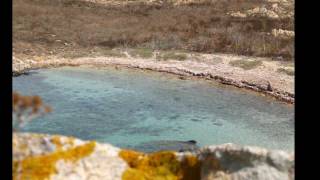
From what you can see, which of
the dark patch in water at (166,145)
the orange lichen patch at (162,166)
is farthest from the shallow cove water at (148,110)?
the orange lichen patch at (162,166)

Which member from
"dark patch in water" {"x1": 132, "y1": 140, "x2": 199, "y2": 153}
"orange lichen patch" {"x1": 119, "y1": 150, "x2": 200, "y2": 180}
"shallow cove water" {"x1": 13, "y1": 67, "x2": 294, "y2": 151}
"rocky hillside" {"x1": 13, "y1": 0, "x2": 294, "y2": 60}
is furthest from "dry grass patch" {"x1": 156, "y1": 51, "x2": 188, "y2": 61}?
"orange lichen patch" {"x1": 119, "y1": 150, "x2": 200, "y2": 180}

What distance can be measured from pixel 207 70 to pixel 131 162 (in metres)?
28.3

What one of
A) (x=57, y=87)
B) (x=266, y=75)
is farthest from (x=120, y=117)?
(x=266, y=75)

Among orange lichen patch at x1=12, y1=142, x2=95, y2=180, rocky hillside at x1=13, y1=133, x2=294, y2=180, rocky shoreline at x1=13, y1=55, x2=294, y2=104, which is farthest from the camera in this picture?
rocky shoreline at x1=13, y1=55, x2=294, y2=104

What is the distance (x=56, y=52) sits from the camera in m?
40.9

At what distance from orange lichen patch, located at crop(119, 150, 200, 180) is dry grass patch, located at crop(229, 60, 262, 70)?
2896 cm

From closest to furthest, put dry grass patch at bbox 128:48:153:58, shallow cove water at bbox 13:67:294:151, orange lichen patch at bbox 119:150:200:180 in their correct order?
1. orange lichen patch at bbox 119:150:200:180
2. shallow cove water at bbox 13:67:294:151
3. dry grass patch at bbox 128:48:153:58

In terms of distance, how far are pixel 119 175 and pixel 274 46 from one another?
35.4 m

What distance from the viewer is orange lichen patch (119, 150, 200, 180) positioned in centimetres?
1020

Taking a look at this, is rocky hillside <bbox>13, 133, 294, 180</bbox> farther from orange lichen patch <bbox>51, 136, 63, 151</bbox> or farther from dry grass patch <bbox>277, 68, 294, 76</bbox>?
dry grass patch <bbox>277, 68, 294, 76</bbox>

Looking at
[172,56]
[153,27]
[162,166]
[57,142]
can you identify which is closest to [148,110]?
[172,56]

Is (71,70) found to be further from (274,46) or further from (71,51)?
(274,46)

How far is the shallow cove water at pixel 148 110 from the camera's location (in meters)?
26.4
